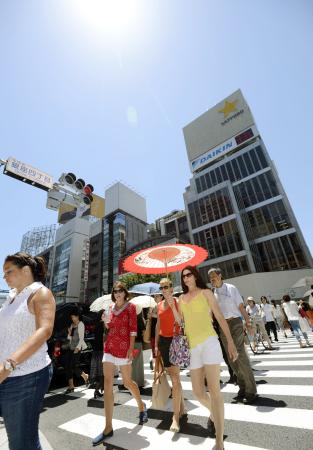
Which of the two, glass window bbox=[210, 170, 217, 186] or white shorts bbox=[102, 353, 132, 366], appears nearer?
white shorts bbox=[102, 353, 132, 366]

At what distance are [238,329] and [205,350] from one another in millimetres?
2058

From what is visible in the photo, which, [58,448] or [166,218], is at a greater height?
[166,218]

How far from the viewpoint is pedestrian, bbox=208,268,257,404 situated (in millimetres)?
3877

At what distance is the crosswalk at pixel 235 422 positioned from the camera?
2.67 metres

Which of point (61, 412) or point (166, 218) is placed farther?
point (166, 218)

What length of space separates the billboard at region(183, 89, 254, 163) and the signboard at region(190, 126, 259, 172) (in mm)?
754

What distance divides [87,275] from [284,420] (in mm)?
79283

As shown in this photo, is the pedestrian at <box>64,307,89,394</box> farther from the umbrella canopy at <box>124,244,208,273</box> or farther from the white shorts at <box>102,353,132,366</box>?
the white shorts at <box>102,353,132,366</box>

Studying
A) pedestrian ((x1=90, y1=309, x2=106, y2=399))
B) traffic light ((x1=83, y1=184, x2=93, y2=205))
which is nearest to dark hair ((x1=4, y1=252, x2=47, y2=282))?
pedestrian ((x1=90, y1=309, x2=106, y2=399))

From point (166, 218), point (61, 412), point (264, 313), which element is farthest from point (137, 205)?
point (61, 412)

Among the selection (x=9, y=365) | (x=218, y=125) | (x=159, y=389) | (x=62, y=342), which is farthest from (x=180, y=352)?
(x=218, y=125)

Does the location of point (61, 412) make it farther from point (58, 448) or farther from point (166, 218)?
point (166, 218)

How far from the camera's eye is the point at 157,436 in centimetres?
300

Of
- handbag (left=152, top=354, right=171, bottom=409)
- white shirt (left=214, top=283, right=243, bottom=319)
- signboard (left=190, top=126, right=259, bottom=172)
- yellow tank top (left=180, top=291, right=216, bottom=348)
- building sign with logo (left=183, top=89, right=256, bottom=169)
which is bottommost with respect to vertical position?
handbag (left=152, top=354, right=171, bottom=409)
